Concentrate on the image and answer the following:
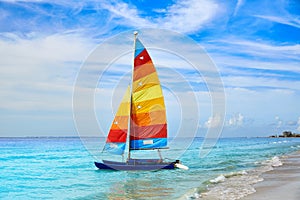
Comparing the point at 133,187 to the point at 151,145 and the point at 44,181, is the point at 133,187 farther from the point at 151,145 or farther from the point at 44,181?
the point at 44,181

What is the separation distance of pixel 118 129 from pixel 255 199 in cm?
1420

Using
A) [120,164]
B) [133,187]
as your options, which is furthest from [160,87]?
[133,187]

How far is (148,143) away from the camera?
2628 cm

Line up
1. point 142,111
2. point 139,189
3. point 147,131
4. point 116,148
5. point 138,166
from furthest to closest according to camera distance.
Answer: point 116,148
point 147,131
point 142,111
point 138,166
point 139,189

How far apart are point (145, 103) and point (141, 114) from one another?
834mm

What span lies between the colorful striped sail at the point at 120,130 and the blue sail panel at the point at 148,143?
72 cm

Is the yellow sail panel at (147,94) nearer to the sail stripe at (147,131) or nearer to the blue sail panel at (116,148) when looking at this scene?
the sail stripe at (147,131)

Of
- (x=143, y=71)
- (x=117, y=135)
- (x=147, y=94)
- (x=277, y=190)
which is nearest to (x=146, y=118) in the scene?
(x=147, y=94)

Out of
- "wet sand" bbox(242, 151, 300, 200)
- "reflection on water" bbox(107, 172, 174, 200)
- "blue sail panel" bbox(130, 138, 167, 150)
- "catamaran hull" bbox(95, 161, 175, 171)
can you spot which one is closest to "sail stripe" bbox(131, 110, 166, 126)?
"blue sail panel" bbox(130, 138, 167, 150)

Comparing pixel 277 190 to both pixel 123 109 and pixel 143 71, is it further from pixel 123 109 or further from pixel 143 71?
pixel 123 109

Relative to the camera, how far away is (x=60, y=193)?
808 inches

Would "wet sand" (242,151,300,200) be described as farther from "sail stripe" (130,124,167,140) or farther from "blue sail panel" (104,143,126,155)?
"blue sail panel" (104,143,126,155)

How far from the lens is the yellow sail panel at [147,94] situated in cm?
2591

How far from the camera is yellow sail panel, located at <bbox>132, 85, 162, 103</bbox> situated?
25906 mm
